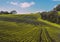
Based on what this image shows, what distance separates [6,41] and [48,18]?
179ft

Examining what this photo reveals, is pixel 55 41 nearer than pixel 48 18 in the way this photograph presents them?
Yes

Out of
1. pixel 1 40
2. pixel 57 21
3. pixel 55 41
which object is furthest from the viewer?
pixel 57 21

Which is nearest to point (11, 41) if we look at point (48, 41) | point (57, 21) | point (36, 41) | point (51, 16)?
point (36, 41)

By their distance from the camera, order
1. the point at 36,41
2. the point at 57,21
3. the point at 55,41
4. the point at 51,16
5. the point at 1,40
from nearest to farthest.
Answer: the point at 1,40 < the point at 36,41 < the point at 55,41 < the point at 57,21 < the point at 51,16

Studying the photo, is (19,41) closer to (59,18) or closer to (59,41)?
(59,41)

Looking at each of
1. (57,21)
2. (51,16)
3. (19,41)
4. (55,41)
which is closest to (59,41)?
(55,41)

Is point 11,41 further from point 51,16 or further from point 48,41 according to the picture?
point 51,16

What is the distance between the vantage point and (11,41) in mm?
24000

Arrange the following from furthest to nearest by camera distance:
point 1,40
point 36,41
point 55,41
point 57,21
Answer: point 57,21
point 55,41
point 36,41
point 1,40

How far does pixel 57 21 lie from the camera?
6844 centimetres

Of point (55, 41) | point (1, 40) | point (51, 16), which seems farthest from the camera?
point (51, 16)

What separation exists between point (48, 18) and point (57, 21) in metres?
9.22

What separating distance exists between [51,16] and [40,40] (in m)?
49.1

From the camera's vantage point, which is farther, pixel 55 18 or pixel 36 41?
pixel 55 18
